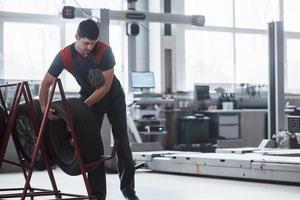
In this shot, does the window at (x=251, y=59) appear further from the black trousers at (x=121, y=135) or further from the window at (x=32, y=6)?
the black trousers at (x=121, y=135)

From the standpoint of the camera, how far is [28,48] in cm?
955

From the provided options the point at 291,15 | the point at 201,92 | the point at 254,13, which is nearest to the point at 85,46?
the point at 201,92

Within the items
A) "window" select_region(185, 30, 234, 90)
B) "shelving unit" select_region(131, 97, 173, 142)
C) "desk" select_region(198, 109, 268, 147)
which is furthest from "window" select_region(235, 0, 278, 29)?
"shelving unit" select_region(131, 97, 173, 142)

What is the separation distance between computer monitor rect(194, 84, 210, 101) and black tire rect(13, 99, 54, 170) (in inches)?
254

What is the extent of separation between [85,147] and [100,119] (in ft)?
1.84

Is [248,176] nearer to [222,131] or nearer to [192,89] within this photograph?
[222,131]

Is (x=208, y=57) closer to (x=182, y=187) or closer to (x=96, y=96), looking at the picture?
(x=182, y=187)

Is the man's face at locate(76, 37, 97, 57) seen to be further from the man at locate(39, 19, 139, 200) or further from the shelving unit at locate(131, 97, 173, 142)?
the shelving unit at locate(131, 97, 173, 142)

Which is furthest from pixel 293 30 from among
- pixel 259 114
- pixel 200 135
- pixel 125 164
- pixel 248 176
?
pixel 125 164

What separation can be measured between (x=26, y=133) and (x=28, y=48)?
5.58m

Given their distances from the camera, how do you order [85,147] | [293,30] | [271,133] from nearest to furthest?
1. [85,147]
2. [271,133]
3. [293,30]

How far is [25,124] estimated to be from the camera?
4.17 metres

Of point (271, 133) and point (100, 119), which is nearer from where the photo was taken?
point (100, 119)

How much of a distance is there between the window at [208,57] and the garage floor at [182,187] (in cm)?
457
